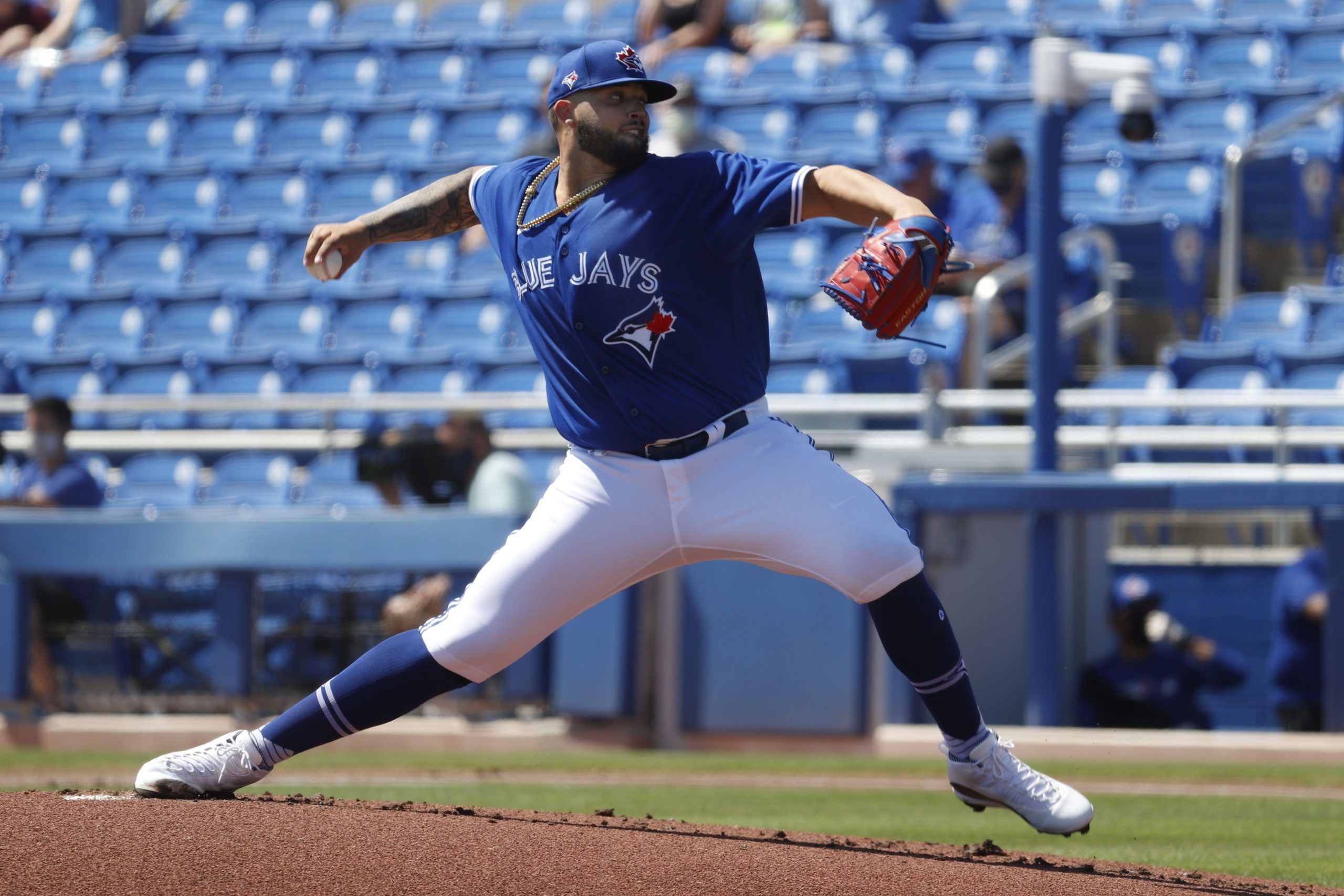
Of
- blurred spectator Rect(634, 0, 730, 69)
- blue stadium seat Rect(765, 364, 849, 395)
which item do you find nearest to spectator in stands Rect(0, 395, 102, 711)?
blue stadium seat Rect(765, 364, 849, 395)

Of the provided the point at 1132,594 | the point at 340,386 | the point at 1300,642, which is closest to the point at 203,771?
the point at 1132,594

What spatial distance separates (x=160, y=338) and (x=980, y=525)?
696 cm

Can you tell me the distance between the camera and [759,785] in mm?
6812

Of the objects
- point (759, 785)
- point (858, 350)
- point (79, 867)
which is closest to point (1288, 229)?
point (858, 350)

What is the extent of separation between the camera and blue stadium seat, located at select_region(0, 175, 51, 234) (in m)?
14.6

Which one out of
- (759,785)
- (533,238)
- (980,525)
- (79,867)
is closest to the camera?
(79,867)

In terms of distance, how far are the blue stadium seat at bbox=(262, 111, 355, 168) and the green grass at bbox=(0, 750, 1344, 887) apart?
741 cm

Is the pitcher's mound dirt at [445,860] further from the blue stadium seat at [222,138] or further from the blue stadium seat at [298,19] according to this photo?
the blue stadium seat at [298,19]

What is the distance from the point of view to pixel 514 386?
1099 cm

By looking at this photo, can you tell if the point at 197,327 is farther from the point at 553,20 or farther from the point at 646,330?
the point at 646,330

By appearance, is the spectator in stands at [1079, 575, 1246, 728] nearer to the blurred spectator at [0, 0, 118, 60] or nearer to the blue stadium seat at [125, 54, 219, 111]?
the blue stadium seat at [125, 54, 219, 111]

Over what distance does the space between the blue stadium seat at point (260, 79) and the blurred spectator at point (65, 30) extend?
1568 millimetres

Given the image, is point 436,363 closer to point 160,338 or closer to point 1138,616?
point 160,338

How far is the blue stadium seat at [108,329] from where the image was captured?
41.5 feet
